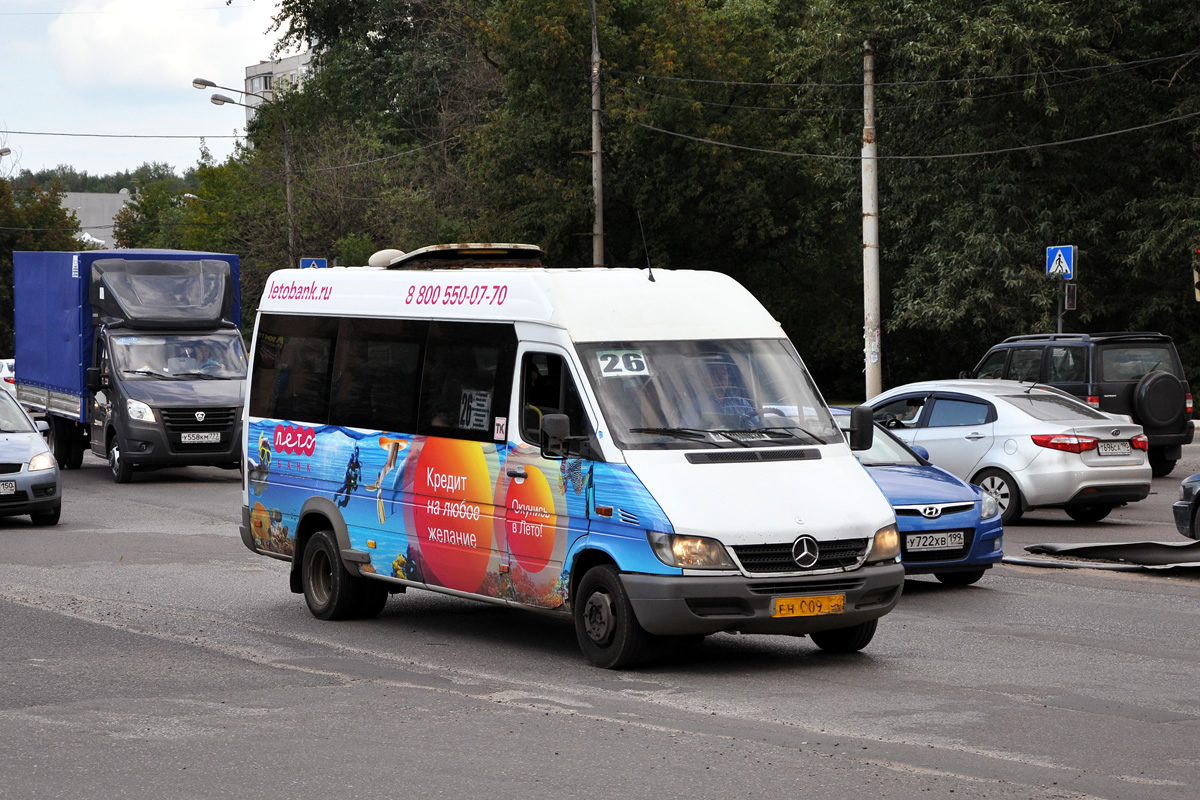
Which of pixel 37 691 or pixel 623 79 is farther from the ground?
pixel 623 79

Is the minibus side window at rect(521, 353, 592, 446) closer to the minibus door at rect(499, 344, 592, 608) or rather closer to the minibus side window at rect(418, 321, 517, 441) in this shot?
the minibus door at rect(499, 344, 592, 608)

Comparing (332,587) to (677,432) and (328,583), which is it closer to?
(328,583)

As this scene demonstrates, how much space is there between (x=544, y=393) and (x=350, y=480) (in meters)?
2.01

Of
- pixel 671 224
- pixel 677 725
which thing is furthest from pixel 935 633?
pixel 671 224

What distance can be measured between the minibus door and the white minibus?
0.01 meters

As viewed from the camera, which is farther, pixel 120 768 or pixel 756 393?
pixel 756 393

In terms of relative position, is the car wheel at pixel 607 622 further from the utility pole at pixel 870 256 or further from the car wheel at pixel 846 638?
the utility pole at pixel 870 256

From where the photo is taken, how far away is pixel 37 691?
8.55 m

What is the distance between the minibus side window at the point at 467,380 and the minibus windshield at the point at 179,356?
1481 centimetres

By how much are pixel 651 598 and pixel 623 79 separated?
35.9m

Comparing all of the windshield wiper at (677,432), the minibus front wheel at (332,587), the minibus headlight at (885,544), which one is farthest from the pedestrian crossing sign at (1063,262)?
the windshield wiper at (677,432)

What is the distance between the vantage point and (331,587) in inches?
441

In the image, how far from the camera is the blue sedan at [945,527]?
12312 mm

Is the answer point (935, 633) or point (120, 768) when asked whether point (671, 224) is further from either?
point (120, 768)
